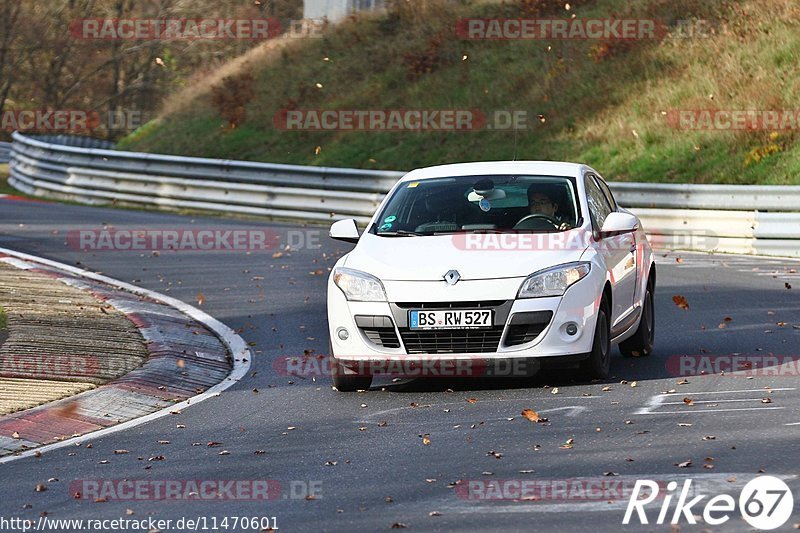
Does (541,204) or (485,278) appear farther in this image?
(541,204)

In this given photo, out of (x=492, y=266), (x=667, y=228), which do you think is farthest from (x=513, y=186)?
(x=667, y=228)

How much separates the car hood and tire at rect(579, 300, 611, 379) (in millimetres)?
466

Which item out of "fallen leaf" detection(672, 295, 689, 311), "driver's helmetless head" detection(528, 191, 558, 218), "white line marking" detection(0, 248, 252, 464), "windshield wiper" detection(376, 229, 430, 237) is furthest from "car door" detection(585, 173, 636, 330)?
"fallen leaf" detection(672, 295, 689, 311)

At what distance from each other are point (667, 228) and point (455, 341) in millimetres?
12585

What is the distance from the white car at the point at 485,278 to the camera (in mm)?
9695

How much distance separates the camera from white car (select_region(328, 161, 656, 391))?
970 centimetres

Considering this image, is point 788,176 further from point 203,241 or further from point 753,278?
point 203,241

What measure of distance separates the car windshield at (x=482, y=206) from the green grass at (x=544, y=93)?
528 inches

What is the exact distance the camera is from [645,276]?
11898 millimetres

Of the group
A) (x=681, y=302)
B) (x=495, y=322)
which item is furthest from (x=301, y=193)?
(x=495, y=322)

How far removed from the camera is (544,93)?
3148 cm

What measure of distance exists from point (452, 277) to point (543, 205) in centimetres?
141

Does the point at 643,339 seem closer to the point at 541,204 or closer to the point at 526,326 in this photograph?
the point at 541,204

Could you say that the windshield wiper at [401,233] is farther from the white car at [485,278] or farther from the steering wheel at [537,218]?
the steering wheel at [537,218]
